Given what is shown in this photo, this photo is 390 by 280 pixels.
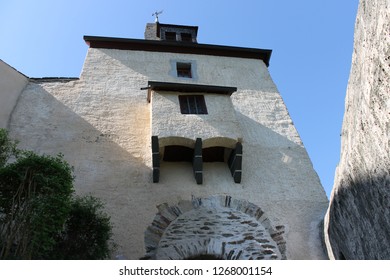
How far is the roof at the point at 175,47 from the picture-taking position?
42.0 ft

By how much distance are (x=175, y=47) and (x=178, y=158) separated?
5293 mm

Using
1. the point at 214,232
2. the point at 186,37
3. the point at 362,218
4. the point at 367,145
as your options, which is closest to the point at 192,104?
the point at 214,232

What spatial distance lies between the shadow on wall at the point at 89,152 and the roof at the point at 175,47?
3.17 metres

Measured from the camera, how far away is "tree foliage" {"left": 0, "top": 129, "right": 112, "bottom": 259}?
16.5ft

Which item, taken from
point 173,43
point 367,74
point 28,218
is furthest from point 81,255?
point 173,43

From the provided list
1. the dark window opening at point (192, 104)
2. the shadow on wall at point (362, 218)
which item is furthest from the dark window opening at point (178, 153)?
the shadow on wall at point (362, 218)

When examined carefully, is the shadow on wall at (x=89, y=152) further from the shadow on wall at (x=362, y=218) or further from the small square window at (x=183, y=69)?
the small square window at (x=183, y=69)

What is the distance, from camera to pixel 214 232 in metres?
7.73

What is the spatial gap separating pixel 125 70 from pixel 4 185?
6837 mm

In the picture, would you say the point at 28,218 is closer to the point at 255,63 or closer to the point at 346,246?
the point at 346,246

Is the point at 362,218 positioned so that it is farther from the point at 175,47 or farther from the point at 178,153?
the point at 175,47

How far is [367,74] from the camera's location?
184 inches

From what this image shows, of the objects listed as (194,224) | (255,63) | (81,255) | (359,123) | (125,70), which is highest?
(255,63)

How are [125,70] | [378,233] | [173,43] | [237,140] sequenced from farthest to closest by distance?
[173,43] < [125,70] < [237,140] < [378,233]
